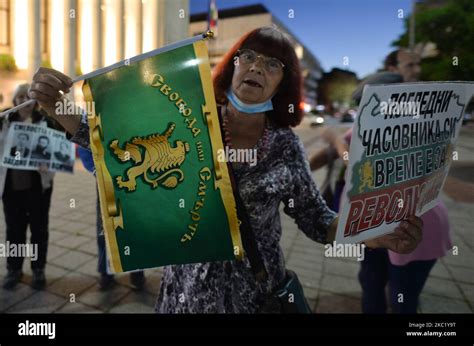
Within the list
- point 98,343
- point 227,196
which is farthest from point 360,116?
point 98,343

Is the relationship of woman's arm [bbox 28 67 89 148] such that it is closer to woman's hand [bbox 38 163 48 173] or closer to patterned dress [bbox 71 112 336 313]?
patterned dress [bbox 71 112 336 313]

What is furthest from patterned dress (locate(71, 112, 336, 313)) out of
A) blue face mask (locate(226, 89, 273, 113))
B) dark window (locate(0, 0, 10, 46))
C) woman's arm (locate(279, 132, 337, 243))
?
dark window (locate(0, 0, 10, 46))

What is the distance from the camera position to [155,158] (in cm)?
115

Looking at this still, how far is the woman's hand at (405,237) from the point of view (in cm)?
132

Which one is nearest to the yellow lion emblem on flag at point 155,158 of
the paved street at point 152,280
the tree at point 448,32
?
the paved street at point 152,280

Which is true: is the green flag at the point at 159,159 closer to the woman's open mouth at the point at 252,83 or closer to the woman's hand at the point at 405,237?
the woman's open mouth at the point at 252,83

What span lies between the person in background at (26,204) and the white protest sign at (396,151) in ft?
9.08

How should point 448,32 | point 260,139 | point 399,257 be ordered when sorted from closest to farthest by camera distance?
1. point 260,139
2. point 399,257
3. point 448,32

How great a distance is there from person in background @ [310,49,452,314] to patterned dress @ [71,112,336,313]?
672 mm

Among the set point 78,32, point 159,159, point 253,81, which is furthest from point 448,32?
point 159,159

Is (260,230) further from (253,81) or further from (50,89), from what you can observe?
(50,89)

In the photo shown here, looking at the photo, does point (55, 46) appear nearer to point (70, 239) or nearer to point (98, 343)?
point (70, 239)

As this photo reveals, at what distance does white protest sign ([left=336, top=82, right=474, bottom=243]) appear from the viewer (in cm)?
104

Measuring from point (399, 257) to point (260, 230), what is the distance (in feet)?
3.37
